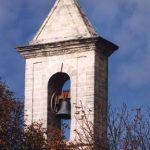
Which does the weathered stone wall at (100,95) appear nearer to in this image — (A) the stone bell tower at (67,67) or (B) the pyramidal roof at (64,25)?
(A) the stone bell tower at (67,67)

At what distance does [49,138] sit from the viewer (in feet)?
168

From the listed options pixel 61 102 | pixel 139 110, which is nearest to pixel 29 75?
pixel 61 102

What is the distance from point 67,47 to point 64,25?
35.6 inches

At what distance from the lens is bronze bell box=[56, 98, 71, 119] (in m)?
52.4

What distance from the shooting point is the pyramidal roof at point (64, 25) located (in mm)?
52675

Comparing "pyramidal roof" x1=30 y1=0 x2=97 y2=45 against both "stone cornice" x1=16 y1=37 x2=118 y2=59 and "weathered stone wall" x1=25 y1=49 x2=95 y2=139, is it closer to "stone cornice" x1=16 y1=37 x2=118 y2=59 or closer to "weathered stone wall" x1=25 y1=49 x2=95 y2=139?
"stone cornice" x1=16 y1=37 x2=118 y2=59

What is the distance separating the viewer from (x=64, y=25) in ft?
174

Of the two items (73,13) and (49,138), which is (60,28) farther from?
(49,138)

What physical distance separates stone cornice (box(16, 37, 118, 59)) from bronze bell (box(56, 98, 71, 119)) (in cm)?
153

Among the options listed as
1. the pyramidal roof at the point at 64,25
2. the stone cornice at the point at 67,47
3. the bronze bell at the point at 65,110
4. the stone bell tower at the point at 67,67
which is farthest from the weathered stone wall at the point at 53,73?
the pyramidal roof at the point at 64,25

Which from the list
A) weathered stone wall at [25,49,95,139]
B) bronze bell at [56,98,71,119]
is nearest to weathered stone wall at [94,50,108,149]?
weathered stone wall at [25,49,95,139]

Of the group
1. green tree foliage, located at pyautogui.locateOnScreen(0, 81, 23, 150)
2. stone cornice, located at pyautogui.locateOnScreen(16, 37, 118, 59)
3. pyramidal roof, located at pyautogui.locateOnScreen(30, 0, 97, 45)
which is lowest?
green tree foliage, located at pyautogui.locateOnScreen(0, 81, 23, 150)

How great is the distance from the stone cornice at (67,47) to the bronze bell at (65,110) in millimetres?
1528

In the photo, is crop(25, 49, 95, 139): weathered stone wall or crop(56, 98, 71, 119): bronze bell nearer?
crop(25, 49, 95, 139): weathered stone wall
